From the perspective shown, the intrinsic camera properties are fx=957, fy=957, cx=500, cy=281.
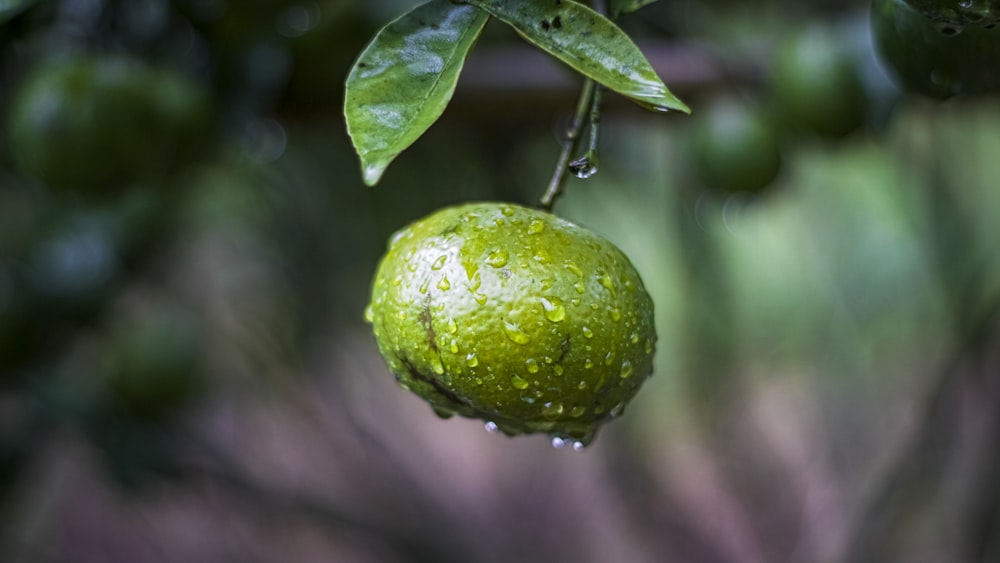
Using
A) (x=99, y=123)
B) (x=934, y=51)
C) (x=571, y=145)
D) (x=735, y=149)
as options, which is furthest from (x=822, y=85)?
(x=99, y=123)

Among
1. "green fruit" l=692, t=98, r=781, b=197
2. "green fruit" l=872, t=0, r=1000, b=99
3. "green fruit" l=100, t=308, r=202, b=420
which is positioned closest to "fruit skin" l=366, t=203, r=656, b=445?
"green fruit" l=872, t=0, r=1000, b=99

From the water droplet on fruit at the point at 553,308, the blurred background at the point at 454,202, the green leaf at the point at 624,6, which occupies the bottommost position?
the blurred background at the point at 454,202

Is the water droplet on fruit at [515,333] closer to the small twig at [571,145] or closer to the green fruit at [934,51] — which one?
the small twig at [571,145]

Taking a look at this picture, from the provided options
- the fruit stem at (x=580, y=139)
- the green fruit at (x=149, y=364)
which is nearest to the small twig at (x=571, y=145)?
the fruit stem at (x=580, y=139)

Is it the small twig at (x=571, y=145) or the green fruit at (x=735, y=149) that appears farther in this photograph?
the green fruit at (x=735, y=149)

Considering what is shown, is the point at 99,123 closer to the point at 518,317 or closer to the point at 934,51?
the point at 518,317

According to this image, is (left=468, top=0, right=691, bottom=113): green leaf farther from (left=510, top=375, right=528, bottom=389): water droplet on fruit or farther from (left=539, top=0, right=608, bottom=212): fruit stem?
(left=510, top=375, right=528, bottom=389): water droplet on fruit

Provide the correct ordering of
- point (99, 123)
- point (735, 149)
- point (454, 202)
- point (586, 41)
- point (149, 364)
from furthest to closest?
point (454, 202), point (149, 364), point (735, 149), point (99, 123), point (586, 41)
